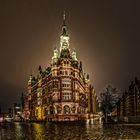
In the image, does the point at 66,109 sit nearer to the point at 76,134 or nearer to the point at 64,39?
the point at 64,39

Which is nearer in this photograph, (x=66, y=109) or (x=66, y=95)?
(x=66, y=109)

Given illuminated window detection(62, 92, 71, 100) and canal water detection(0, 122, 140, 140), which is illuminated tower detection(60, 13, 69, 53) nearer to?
illuminated window detection(62, 92, 71, 100)

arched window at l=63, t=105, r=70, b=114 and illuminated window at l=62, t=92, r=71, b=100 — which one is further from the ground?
illuminated window at l=62, t=92, r=71, b=100

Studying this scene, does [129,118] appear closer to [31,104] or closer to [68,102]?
[68,102]

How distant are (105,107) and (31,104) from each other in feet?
312

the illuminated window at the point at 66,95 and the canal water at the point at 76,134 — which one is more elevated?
the illuminated window at the point at 66,95

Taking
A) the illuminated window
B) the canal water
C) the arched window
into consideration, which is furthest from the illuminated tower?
the canal water

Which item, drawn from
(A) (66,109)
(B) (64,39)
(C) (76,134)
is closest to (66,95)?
(A) (66,109)

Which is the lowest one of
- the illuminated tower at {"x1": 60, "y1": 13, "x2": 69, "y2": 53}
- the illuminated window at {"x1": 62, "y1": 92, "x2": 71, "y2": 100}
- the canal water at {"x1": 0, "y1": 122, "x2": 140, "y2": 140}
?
the canal water at {"x1": 0, "y1": 122, "x2": 140, "y2": 140}

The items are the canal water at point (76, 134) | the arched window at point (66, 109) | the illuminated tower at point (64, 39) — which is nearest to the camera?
the canal water at point (76, 134)

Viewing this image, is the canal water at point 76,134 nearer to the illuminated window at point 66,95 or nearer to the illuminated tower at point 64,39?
the illuminated window at point 66,95

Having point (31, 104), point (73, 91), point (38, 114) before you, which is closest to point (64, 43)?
point (73, 91)

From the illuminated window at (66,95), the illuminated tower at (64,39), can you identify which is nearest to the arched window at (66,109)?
the illuminated window at (66,95)

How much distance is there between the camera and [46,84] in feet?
517
